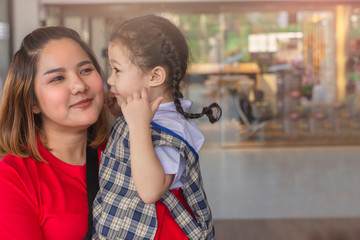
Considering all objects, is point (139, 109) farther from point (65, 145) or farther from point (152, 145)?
point (65, 145)

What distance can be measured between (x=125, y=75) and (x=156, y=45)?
4.5 inches

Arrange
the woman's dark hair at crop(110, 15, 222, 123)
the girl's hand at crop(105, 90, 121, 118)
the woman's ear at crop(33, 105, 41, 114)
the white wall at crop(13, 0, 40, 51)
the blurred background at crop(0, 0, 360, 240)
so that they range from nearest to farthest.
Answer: the woman's dark hair at crop(110, 15, 222, 123) → the woman's ear at crop(33, 105, 41, 114) → the girl's hand at crop(105, 90, 121, 118) → the white wall at crop(13, 0, 40, 51) → the blurred background at crop(0, 0, 360, 240)

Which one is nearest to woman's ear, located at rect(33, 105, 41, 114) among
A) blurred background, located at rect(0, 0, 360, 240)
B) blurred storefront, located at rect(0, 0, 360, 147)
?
blurred background, located at rect(0, 0, 360, 240)

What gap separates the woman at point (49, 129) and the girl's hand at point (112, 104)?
17 centimetres

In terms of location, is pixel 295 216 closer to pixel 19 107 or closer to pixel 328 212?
pixel 328 212

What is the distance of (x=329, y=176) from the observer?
687cm

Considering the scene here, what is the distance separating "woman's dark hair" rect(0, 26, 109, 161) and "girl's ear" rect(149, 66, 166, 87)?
297 mm

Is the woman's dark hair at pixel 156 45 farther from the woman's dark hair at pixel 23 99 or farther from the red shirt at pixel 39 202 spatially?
the red shirt at pixel 39 202

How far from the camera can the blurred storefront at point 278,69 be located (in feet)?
30.1

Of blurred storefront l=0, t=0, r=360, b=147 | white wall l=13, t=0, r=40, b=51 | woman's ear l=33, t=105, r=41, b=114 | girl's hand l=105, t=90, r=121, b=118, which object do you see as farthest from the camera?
blurred storefront l=0, t=0, r=360, b=147

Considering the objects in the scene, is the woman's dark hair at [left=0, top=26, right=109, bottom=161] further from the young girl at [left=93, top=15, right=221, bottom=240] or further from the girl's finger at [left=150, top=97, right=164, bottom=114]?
the girl's finger at [left=150, top=97, right=164, bottom=114]

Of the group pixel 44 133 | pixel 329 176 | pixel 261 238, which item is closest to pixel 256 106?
pixel 329 176

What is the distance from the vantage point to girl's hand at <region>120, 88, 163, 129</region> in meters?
1.32

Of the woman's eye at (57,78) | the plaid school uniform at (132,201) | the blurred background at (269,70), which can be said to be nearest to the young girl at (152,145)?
the plaid school uniform at (132,201)
